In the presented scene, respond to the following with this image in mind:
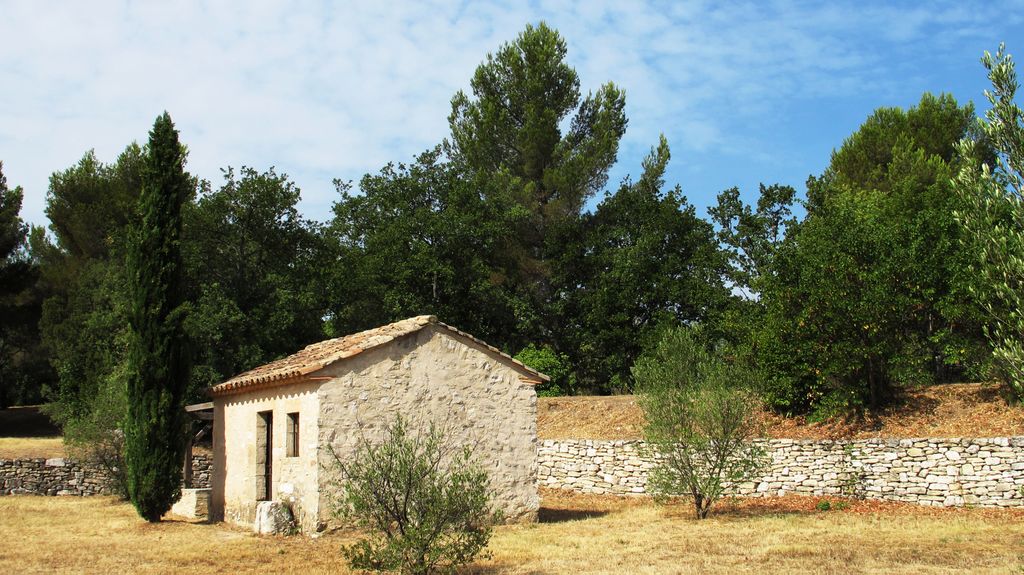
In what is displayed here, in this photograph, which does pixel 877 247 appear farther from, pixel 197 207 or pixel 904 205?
pixel 197 207

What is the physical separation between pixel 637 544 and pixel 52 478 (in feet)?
60.0

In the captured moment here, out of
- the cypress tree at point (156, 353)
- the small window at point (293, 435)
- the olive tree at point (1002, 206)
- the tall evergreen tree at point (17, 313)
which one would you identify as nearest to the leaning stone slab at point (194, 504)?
the cypress tree at point (156, 353)

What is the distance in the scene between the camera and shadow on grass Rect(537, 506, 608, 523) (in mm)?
16609

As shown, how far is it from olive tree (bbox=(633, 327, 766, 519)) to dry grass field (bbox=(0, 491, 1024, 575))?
0.80m

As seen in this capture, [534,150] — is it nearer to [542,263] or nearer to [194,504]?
[542,263]

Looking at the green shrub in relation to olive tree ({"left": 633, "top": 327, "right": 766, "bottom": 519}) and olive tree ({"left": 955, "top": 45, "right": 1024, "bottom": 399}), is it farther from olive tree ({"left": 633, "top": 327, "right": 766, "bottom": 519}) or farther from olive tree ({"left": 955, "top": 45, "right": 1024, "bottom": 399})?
olive tree ({"left": 955, "top": 45, "right": 1024, "bottom": 399})

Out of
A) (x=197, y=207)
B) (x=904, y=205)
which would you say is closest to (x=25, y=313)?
(x=197, y=207)

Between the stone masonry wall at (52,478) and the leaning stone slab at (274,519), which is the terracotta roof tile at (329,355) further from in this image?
the stone masonry wall at (52,478)

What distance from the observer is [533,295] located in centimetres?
3716

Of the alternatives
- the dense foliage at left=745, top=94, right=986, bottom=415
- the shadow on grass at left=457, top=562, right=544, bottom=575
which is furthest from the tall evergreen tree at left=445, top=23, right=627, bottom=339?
the shadow on grass at left=457, top=562, right=544, bottom=575

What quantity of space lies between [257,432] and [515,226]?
22084 millimetres

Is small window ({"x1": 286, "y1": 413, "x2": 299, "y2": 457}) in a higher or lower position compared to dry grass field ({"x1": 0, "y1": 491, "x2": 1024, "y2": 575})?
higher

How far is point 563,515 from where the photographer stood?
1745 centimetres

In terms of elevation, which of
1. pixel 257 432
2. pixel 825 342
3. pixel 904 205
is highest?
pixel 904 205
